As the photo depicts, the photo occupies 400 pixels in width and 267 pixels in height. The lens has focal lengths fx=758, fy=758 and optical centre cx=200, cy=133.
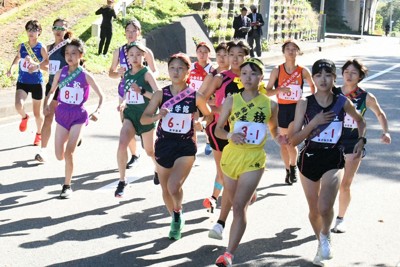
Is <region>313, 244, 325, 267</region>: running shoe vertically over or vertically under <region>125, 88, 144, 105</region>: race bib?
under

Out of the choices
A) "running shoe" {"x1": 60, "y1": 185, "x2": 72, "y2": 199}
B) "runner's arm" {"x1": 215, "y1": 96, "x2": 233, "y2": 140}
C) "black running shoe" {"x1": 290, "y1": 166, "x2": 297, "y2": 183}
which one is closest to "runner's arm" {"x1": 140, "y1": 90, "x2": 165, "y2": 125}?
"runner's arm" {"x1": 215, "y1": 96, "x2": 233, "y2": 140}

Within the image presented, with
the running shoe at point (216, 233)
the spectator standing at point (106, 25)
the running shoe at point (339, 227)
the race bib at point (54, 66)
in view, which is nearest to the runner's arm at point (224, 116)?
the running shoe at point (216, 233)

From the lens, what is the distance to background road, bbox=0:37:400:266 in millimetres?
6664

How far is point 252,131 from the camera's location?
6.30 m

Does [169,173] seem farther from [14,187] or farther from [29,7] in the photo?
[29,7]

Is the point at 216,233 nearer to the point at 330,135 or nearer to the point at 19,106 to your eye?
the point at 330,135

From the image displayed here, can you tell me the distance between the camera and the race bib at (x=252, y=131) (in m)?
6.29

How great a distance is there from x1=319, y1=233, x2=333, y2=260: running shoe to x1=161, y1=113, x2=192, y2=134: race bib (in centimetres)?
159

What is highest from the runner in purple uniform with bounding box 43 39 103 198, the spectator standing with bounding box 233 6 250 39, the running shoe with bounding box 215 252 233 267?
the spectator standing with bounding box 233 6 250 39

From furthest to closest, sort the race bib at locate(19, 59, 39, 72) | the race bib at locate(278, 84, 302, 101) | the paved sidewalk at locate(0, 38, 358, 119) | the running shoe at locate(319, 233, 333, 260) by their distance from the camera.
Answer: the paved sidewalk at locate(0, 38, 358, 119), the race bib at locate(19, 59, 39, 72), the race bib at locate(278, 84, 302, 101), the running shoe at locate(319, 233, 333, 260)

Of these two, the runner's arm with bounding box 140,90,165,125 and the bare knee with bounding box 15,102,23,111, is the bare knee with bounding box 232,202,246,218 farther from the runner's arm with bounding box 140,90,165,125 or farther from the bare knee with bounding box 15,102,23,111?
the bare knee with bounding box 15,102,23,111

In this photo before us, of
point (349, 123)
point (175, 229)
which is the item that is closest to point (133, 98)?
point (175, 229)

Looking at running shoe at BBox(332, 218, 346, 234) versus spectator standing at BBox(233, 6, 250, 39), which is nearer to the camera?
running shoe at BBox(332, 218, 346, 234)

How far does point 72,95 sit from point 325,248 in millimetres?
3635
